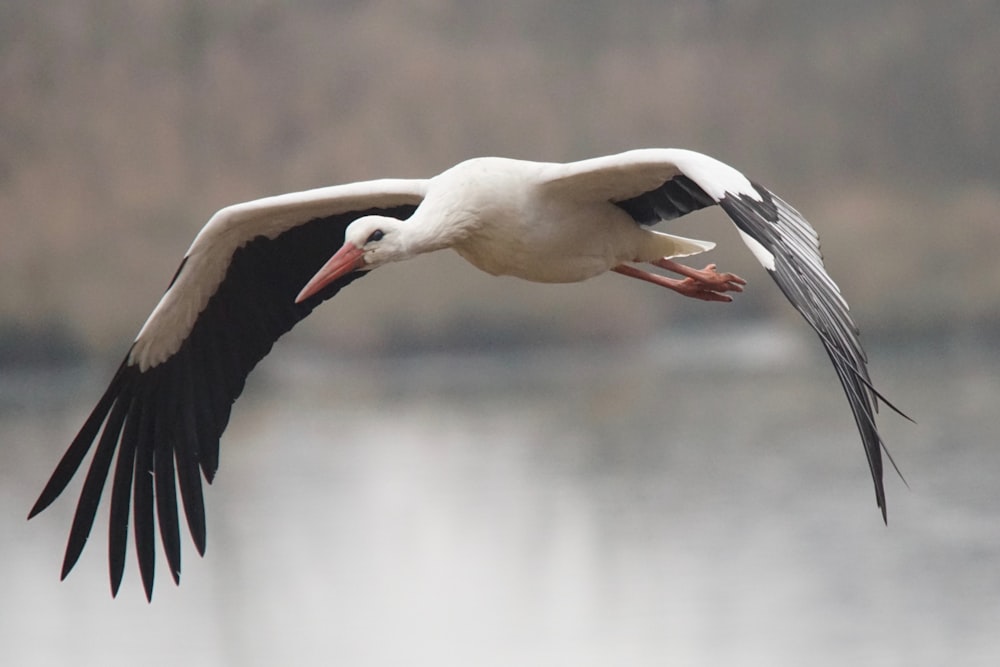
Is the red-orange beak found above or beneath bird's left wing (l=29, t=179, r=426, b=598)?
above

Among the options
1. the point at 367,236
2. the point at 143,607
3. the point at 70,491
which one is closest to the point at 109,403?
the point at 367,236

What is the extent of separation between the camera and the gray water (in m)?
21.7

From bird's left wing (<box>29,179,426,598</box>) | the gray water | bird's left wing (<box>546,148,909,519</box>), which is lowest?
the gray water

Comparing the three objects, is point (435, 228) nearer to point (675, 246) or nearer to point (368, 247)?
point (368, 247)

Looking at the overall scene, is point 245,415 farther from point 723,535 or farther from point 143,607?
point 723,535

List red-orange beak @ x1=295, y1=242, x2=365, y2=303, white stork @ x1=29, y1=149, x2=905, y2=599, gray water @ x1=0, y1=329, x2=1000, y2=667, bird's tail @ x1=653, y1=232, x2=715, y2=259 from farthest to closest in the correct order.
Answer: gray water @ x1=0, y1=329, x2=1000, y2=667 < bird's tail @ x1=653, y1=232, x2=715, y2=259 < red-orange beak @ x1=295, y1=242, x2=365, y2=303 < white stork @ x1=29, y1=149, x2=905, y2=599

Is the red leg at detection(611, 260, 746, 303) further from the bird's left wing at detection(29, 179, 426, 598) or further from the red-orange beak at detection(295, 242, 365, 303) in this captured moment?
the red-orange beak at detection(295, 242, 365, 303)

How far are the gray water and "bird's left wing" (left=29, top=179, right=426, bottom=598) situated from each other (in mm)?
13632

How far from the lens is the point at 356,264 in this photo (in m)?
4.91

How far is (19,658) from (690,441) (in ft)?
47.3

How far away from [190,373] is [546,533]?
2097 cm

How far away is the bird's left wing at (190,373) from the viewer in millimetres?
5840

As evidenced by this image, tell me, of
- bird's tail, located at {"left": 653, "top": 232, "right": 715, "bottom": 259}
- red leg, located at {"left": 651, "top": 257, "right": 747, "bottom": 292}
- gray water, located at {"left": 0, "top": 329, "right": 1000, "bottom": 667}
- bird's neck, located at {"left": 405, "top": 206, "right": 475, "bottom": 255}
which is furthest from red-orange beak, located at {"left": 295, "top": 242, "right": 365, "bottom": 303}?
gray water, located at {"left": 0, "top": 329, "right": 1000, "bottom": 667}

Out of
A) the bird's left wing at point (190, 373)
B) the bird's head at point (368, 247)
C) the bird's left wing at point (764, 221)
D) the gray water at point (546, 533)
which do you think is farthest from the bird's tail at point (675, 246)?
the gray water at point (546, 533)
